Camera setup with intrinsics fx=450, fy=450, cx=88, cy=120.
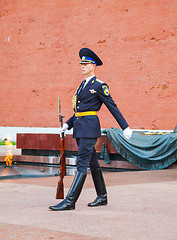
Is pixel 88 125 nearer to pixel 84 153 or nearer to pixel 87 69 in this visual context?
pixel 84 153

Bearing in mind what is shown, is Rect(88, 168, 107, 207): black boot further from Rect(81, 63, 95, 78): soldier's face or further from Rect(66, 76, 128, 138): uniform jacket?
Rect(81, 63, 95, 78): soldier's face

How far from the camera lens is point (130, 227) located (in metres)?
2.91

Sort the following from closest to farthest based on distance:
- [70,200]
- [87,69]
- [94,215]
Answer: [94,215], [70,200], [87,69]

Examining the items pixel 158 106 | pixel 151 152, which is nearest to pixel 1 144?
pixel 158 106

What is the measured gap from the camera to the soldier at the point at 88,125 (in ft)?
11.8

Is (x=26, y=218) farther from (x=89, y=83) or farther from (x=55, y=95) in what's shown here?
(x=55, y=95)

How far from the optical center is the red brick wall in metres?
13.4

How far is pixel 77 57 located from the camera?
15.2 m

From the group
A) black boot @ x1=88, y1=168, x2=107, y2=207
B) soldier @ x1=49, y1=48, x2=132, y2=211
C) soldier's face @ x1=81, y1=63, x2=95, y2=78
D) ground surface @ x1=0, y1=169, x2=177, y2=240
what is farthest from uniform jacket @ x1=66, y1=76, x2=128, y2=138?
ground surface @ x1=0, y1=169, x2=177, y2=240

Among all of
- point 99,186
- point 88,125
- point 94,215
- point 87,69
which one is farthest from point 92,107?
point 94,215

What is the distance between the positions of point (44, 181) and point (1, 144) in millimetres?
10622

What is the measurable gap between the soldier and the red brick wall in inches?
371

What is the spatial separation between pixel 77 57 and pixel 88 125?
38.6 ft

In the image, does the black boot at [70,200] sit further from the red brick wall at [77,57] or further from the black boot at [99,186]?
the red brick wall at [77,57]
